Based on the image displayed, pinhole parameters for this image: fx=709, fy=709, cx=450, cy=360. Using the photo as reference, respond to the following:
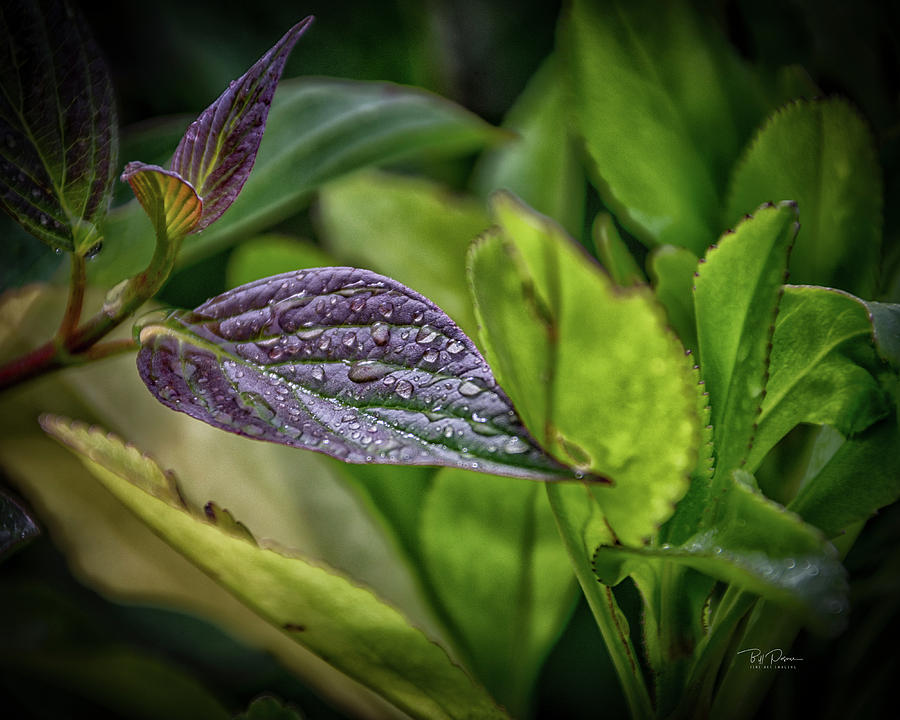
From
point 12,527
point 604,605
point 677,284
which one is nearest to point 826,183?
point 677,284

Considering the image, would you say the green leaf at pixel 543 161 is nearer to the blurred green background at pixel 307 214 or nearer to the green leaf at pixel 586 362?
the blurred green background at pixel 307 214

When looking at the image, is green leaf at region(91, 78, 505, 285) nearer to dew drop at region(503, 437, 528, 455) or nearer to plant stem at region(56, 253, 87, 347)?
plant stem at region(56, 253, 87, 347)

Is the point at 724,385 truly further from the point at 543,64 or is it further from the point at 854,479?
the point at 543,64

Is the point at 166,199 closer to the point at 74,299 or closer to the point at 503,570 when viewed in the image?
the point at 74,299

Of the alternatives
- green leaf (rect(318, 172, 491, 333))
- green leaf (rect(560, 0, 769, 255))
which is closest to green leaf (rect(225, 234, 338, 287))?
green leaf (rect(318, 172, 491, 333))

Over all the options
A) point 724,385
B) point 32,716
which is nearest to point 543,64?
point 724,385

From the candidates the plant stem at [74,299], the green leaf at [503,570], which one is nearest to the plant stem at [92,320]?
the plant stem at [74,299]
